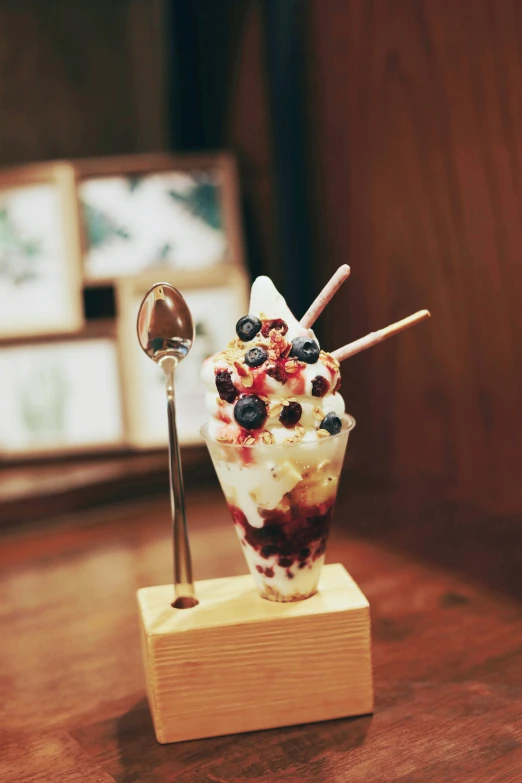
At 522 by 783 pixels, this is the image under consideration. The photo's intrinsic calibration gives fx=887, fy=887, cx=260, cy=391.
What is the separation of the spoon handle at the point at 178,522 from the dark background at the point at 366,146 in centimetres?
78

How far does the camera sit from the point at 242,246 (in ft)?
7.36

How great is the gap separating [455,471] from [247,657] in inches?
35.1

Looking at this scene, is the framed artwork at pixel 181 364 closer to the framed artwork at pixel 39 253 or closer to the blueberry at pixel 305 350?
the framed artwork at pixel 39 253

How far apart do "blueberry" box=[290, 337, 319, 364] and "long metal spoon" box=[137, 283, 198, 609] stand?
0.16m

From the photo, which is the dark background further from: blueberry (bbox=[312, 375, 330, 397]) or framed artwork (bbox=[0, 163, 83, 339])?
blueberry (bbox=[312, 375, 330, 397])

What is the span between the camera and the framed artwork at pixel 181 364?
2170mm

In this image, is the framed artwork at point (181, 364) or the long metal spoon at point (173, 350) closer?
the long metal spoon at point (173, 350)

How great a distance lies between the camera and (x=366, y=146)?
194cm

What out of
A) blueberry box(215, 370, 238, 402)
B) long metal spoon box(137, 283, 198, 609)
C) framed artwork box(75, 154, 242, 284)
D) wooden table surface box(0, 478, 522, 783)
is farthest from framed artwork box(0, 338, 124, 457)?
blueberry box(215, 370, 238, 402)

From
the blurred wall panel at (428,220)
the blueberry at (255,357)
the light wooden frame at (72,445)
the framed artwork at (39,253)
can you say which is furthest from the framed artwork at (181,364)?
the blueberry at (255,357)

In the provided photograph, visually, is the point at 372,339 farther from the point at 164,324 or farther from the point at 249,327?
the point at 164,324

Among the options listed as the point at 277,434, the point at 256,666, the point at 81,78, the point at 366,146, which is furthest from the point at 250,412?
the point at 81,78

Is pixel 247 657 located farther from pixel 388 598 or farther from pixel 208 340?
pixel 208 340

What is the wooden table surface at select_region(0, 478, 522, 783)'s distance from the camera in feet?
3.34
